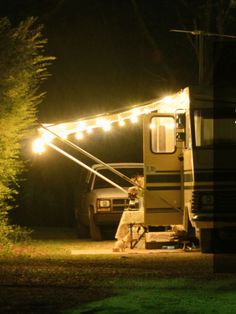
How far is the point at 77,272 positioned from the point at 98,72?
62.3ft

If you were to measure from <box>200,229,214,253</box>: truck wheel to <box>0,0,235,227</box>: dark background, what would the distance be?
13525mm

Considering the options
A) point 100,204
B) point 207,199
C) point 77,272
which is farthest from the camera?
point 100,204

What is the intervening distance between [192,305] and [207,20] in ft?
61.1

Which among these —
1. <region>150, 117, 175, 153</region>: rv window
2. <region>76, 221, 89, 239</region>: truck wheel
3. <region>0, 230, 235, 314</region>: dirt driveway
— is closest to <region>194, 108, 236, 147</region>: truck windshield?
<region>150, 117, 175, 153</region>: rv window

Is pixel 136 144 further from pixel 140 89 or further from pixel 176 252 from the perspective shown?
pixel 176 252

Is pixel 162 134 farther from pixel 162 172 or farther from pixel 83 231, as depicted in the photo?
pixel 83 231

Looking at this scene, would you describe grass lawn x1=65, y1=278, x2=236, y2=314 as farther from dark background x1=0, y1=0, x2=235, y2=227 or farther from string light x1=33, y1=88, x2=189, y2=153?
dark background x1=0, y1=0, x2=235, y2=227

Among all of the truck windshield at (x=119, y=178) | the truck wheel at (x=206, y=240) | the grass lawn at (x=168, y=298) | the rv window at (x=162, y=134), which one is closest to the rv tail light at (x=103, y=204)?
the truck windshield at (x=119, y=178)

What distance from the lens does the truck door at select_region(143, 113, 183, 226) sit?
17000 millimetres

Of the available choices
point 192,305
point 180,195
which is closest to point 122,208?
point 180,195

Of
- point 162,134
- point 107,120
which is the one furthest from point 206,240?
point 107,120

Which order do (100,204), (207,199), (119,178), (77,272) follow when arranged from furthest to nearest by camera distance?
(119,178) < (100,204) < (207,199) < (77,272)

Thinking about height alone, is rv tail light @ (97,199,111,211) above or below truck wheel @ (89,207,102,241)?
above

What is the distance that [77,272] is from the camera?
12.7 meters
